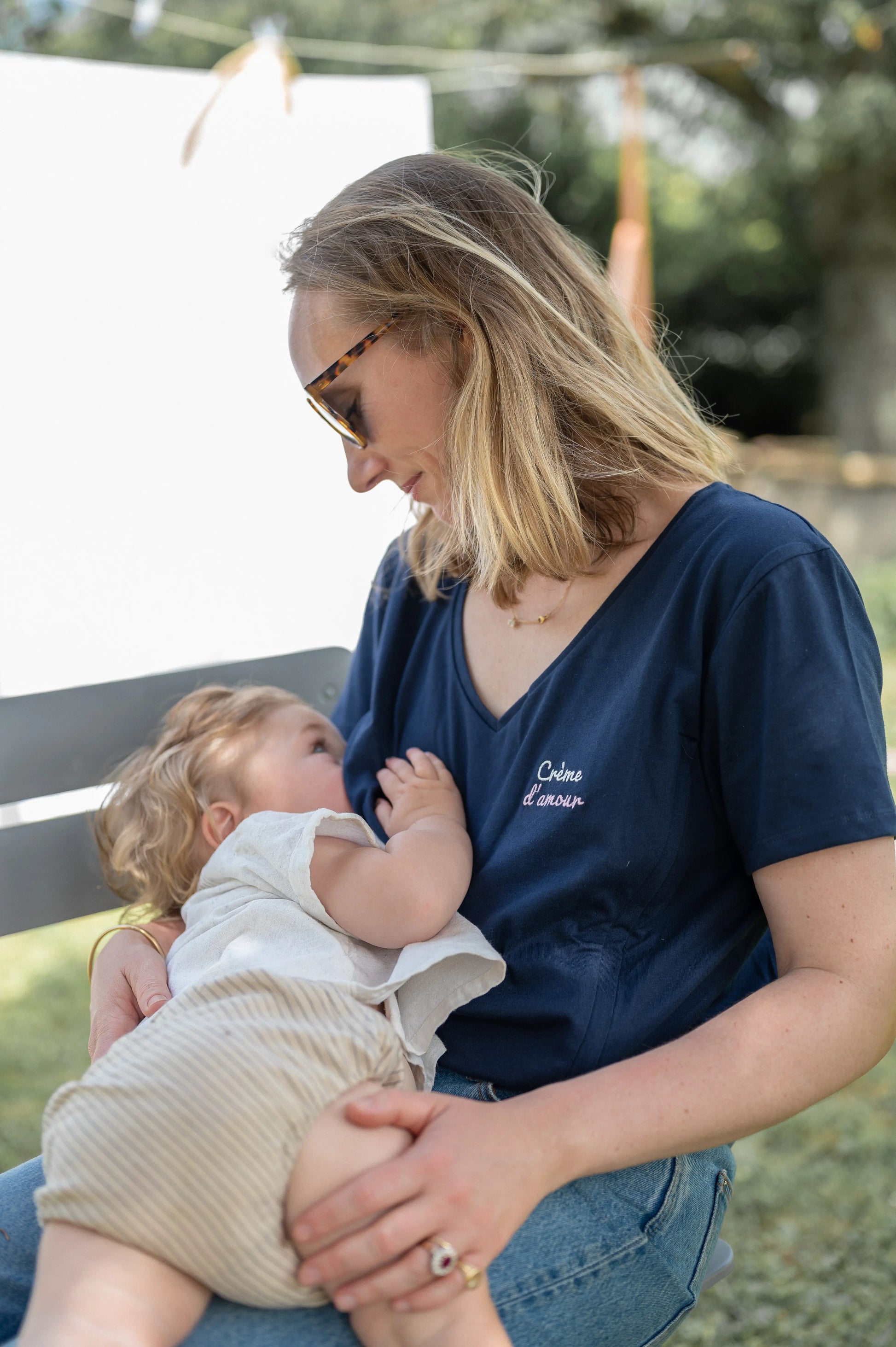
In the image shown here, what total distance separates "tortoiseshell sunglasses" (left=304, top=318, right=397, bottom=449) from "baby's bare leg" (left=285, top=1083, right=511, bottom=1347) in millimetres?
890

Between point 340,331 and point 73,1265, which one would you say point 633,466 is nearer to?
point 340,331

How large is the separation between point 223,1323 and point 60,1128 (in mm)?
249

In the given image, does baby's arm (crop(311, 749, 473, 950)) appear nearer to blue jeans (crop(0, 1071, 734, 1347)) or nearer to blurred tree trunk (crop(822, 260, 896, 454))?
blue jeans (crop(0, 1071, 734, 1347))

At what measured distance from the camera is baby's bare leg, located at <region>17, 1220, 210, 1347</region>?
105cm

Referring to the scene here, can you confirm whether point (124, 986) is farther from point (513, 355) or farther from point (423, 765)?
point (513, 355)

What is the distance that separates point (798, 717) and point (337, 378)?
29.9 inches

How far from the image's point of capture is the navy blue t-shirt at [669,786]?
128 centimetres

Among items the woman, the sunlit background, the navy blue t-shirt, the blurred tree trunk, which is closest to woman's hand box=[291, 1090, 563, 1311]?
the woman

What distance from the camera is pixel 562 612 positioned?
1.61 metres

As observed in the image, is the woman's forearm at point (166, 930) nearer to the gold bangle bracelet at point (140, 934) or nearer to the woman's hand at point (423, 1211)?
the gold bangle bracelet at point (140, 934)

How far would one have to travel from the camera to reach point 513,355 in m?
1.52

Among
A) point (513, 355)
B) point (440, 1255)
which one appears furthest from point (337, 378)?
point (440, 1255)

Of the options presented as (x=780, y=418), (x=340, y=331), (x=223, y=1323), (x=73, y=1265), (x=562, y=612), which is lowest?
(x=780, y=418)

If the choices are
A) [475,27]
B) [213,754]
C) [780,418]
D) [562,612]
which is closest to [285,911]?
[213,754]
